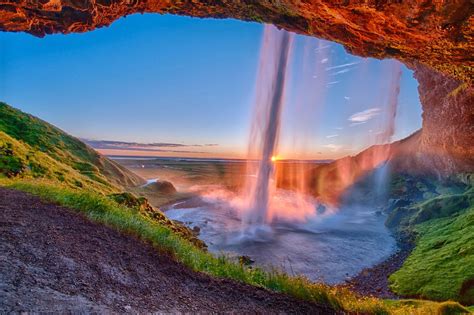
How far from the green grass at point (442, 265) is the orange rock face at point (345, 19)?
31.8ft

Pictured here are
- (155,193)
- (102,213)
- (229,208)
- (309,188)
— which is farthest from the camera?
(309,188)

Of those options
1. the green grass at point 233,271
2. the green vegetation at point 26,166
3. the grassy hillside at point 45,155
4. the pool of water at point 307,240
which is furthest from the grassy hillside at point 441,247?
the grassy hillside at point 45,155

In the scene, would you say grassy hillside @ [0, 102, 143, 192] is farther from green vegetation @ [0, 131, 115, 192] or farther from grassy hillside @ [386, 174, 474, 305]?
grassy hillside @ [386, 174, 474, 305]

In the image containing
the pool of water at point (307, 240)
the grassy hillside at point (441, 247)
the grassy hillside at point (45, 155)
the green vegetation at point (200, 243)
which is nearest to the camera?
the green vegetation at point (200, 243)

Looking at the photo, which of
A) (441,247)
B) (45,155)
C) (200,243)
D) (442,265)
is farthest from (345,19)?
(45,155)

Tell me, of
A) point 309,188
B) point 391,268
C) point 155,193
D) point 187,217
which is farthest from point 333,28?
point 309,188

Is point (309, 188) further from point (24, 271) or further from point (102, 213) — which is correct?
point (24, 271)

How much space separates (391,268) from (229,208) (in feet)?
83.9

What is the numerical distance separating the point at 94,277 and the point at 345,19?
1183 centimetres

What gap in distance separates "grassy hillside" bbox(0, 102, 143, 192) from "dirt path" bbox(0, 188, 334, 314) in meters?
10.8

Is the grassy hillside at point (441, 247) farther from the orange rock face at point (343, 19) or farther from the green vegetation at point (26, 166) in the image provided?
the green vegetation at point (26, 166)

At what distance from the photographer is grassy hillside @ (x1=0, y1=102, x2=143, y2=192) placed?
61.0 ft

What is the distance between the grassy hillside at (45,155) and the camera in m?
18.6

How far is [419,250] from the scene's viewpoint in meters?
22.2
